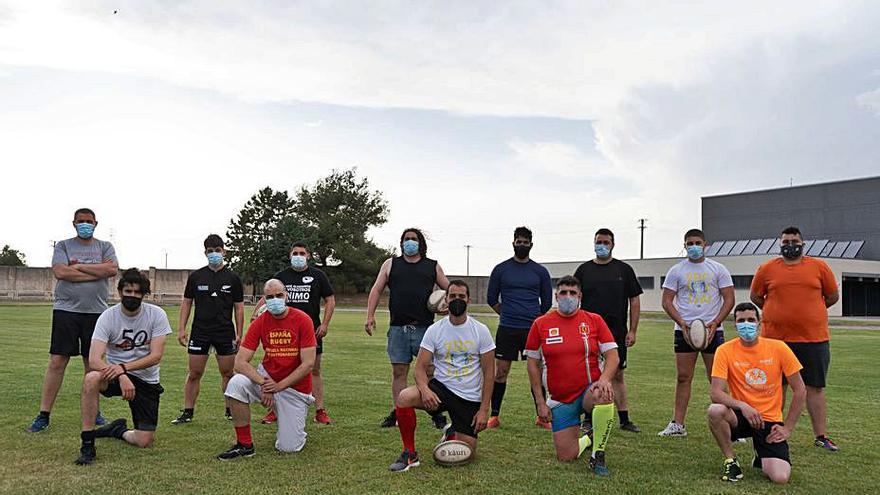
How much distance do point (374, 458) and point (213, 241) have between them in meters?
3.38

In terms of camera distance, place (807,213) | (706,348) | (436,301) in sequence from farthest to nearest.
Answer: (807,213)
(436,301)
(706,348)

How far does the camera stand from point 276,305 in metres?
7.28

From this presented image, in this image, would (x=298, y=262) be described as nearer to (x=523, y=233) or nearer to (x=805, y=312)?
(x=523, y=233)

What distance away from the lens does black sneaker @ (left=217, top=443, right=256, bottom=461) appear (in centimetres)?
669

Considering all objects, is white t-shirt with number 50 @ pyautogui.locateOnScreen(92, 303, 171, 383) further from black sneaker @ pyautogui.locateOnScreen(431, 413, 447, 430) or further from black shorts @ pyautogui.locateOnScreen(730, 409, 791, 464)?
black shorts @ pyautogui.locateOnScreen(730, 409, 791, 464)

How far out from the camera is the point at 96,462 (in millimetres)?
6500

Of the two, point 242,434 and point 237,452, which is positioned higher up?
point 242,434

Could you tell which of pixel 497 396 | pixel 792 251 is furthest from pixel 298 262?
pixel 792 251

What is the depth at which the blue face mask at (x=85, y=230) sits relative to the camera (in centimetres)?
803

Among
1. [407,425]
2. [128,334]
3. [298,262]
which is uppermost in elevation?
[298,262]

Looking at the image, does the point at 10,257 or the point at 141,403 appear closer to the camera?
the point at 141,403

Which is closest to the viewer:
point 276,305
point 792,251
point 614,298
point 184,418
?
point 276,305

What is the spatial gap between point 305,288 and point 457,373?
276cm

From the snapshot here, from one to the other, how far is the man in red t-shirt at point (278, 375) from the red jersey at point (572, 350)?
2.30 meters
